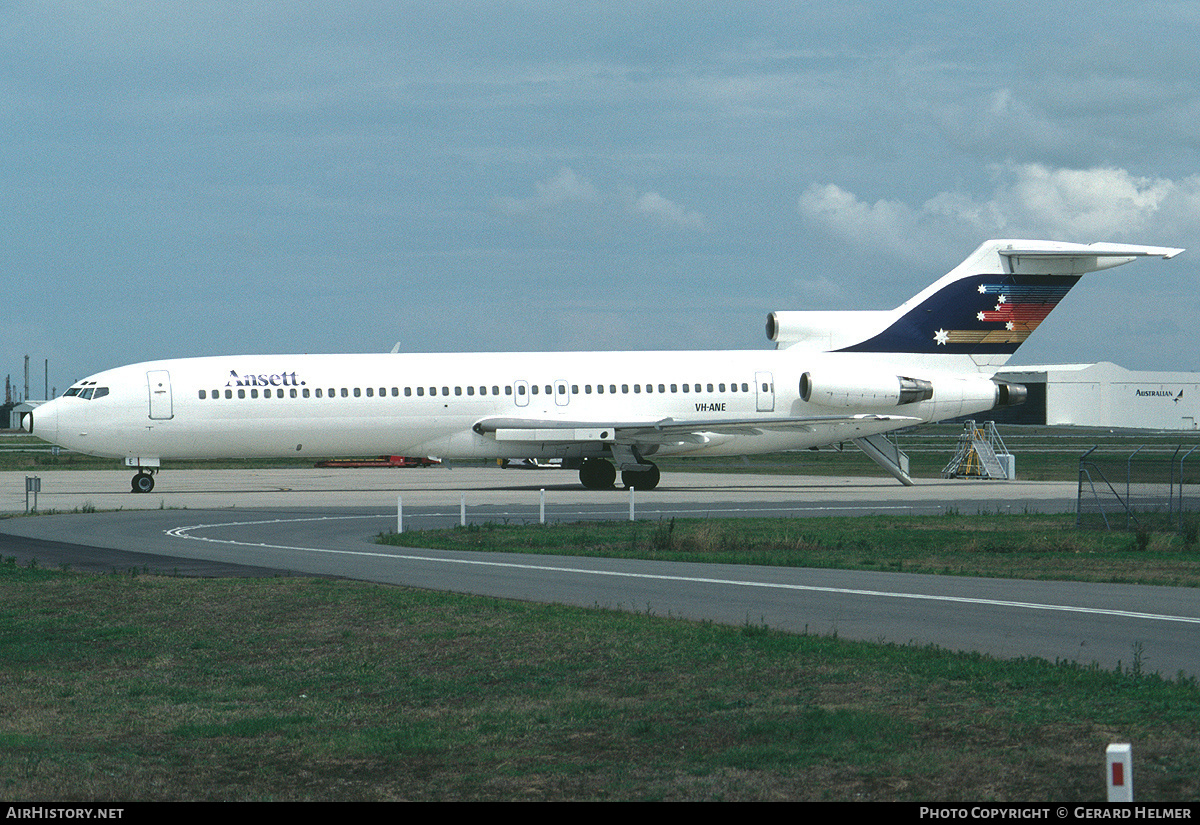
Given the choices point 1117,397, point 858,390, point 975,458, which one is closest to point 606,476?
point 858,390

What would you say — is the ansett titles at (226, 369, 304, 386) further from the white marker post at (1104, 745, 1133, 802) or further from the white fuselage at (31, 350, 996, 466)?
the white marker post at (1104, 745, 1133, 802)

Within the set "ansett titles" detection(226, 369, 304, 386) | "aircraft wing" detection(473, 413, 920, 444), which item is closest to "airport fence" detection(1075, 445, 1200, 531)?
"aircraft wing" detection(473, 413, 920, 444)

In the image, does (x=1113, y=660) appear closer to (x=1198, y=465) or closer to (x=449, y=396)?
(x=449, y=396)

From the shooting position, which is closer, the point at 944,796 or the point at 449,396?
the point at 944,796

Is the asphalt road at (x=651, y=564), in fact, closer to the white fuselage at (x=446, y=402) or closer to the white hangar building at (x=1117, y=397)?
the white fuselage at (x=446, y=402)

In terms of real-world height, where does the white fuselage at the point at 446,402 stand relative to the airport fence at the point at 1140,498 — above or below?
above

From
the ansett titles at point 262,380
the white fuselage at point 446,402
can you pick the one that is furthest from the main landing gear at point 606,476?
the ansett titles at point 262,380

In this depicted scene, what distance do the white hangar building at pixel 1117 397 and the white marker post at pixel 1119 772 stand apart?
113846 mm

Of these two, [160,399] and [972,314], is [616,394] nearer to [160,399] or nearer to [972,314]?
[972,314]

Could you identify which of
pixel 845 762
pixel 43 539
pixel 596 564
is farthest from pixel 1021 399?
pixel 845 762

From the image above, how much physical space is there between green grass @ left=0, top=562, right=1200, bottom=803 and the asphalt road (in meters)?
1.56

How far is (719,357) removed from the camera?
137 feet

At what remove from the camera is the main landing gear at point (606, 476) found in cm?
4091
